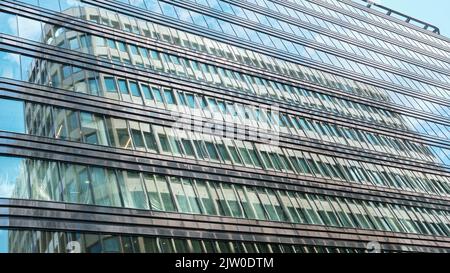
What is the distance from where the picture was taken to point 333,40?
50.3 metres

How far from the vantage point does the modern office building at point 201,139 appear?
20.6 meters

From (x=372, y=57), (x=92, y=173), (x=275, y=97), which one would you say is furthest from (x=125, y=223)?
(x=372, y=57)

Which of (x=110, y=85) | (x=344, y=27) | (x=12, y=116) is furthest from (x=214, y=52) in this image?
(x=344, y=27)

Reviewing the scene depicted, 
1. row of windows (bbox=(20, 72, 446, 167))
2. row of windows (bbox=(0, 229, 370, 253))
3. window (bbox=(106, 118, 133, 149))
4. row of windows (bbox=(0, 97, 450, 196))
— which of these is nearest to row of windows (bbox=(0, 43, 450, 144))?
row of windows (bbox=(20, 72, 446, 167))

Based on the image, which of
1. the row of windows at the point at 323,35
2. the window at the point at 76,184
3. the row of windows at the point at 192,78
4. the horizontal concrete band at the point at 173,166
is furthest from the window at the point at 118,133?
the row of windows at the point at 323,35

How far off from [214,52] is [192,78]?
484 centimetres

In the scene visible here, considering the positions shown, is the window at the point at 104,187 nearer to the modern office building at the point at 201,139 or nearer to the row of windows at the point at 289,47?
the modern office building at the point at 201,139

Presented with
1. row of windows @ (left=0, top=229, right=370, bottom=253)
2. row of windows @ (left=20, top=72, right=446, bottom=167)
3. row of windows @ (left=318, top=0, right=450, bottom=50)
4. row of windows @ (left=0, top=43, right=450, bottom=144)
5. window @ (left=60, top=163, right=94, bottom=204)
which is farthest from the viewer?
row of windows @ (left=318, top=0, right=450, bottom=50)

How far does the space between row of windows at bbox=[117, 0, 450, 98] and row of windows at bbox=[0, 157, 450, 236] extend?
1656cm

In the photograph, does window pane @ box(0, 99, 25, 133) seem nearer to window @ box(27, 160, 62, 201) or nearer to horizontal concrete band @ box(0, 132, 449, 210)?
horizontal concrete band @ box(0, 132, 449, 210)

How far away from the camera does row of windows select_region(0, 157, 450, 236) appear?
19828mm

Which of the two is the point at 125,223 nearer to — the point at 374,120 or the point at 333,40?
the point at 374,120

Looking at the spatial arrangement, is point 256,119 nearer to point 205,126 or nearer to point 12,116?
point 205,126
